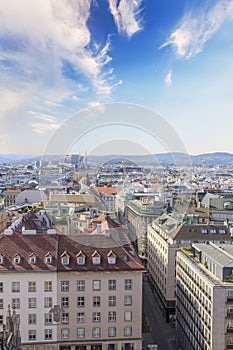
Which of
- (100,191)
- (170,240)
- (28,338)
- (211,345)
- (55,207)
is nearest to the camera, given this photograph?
(211,345)

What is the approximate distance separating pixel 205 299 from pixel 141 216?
25.5ft

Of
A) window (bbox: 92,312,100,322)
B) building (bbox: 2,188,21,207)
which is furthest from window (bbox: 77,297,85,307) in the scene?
building (bbox: 2,188,21,207)

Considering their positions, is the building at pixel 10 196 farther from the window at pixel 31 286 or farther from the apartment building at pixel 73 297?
the window at pixel 31 286

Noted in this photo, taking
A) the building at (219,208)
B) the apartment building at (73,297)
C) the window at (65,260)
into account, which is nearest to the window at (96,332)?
the apartment building at (73,297)

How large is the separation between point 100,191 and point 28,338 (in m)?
8.94

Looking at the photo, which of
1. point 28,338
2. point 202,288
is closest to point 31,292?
point 28,338

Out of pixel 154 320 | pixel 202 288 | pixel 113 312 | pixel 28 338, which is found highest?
pixel 202 288

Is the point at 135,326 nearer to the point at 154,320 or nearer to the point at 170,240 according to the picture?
the point at 154,320

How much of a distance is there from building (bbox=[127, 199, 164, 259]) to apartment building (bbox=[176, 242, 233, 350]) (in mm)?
3023

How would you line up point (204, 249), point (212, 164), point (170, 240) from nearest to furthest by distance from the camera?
point (204, 249) < point (170, 240) < point (212, 164)

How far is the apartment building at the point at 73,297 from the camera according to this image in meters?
16.2

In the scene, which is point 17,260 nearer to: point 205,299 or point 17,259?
point 17,259

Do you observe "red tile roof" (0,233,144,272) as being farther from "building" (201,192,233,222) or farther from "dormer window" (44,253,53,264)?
"building" (201,192,233,222)

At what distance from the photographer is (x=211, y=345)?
598 inches
